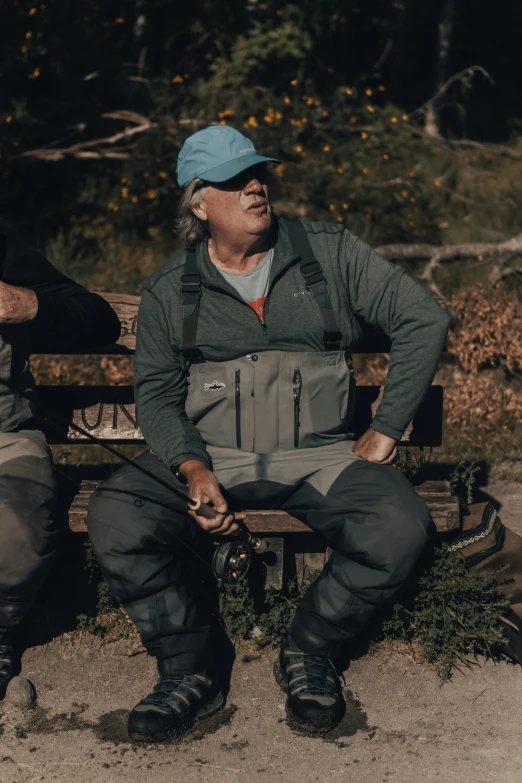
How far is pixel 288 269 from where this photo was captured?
3.90 metres

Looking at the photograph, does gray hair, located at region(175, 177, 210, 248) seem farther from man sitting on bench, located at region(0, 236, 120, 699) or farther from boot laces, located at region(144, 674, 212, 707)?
boot laces, located at region(144, 674, 212, 707)

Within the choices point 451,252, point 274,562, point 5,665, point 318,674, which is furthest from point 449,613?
point 451,252

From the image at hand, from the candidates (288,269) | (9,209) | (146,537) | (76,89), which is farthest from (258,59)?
(146,537)

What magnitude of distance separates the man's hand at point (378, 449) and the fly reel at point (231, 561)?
539 mm

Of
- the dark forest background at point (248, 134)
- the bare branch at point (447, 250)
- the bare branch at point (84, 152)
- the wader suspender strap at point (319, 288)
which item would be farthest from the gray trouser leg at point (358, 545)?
the bare branch at point (84, 152)

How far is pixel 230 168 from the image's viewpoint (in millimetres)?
3852

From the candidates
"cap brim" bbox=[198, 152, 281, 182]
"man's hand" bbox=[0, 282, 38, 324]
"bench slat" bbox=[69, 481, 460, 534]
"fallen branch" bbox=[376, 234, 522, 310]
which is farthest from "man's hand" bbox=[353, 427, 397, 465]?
"fallen branch" bbox=[376, 234, 522, 310]

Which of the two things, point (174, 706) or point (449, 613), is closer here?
A: point (174, 706)

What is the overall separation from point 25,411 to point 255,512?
0.98 meters

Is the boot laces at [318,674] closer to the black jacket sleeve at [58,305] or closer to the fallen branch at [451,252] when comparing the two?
the black jacket sleeve at [58,305]

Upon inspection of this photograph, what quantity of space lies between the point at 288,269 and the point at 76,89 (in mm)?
5424

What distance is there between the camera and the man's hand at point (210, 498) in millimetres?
3613

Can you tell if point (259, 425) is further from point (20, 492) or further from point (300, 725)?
point (300, 725)

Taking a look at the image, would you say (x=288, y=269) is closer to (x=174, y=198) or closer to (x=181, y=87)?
(x=174, y=198)
